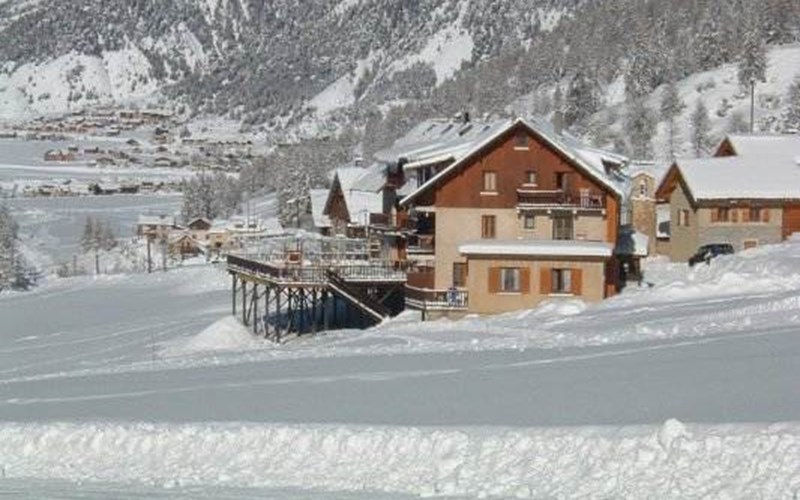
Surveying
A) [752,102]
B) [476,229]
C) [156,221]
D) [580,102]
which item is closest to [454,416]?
[476,229]

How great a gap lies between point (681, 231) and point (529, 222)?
18.9 meters

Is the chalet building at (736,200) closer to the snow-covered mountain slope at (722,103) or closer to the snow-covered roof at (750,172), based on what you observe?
the snow-covered roof at (750,172)

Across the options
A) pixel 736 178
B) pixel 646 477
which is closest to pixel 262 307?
pixel 736 178

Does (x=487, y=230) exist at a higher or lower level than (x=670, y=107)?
lower

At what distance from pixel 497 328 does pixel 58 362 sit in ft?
57.5

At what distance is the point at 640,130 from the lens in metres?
137

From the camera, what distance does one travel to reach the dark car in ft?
189

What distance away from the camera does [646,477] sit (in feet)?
55.6

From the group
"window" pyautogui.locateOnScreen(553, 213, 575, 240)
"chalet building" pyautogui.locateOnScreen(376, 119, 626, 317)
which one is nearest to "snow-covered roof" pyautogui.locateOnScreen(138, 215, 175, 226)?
"chalet building" pyautogui.locateOnScreen(376, 119, 626, 317)

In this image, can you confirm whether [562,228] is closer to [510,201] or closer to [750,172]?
[510,201]

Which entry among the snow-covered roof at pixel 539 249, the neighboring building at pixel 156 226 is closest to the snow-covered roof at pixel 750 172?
the snow-covered roof at pixel 539 249

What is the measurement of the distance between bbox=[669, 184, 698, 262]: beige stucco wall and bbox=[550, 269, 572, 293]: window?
1902 cm

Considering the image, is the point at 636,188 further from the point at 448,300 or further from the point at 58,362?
the point at 58,362

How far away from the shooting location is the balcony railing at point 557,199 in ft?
156
